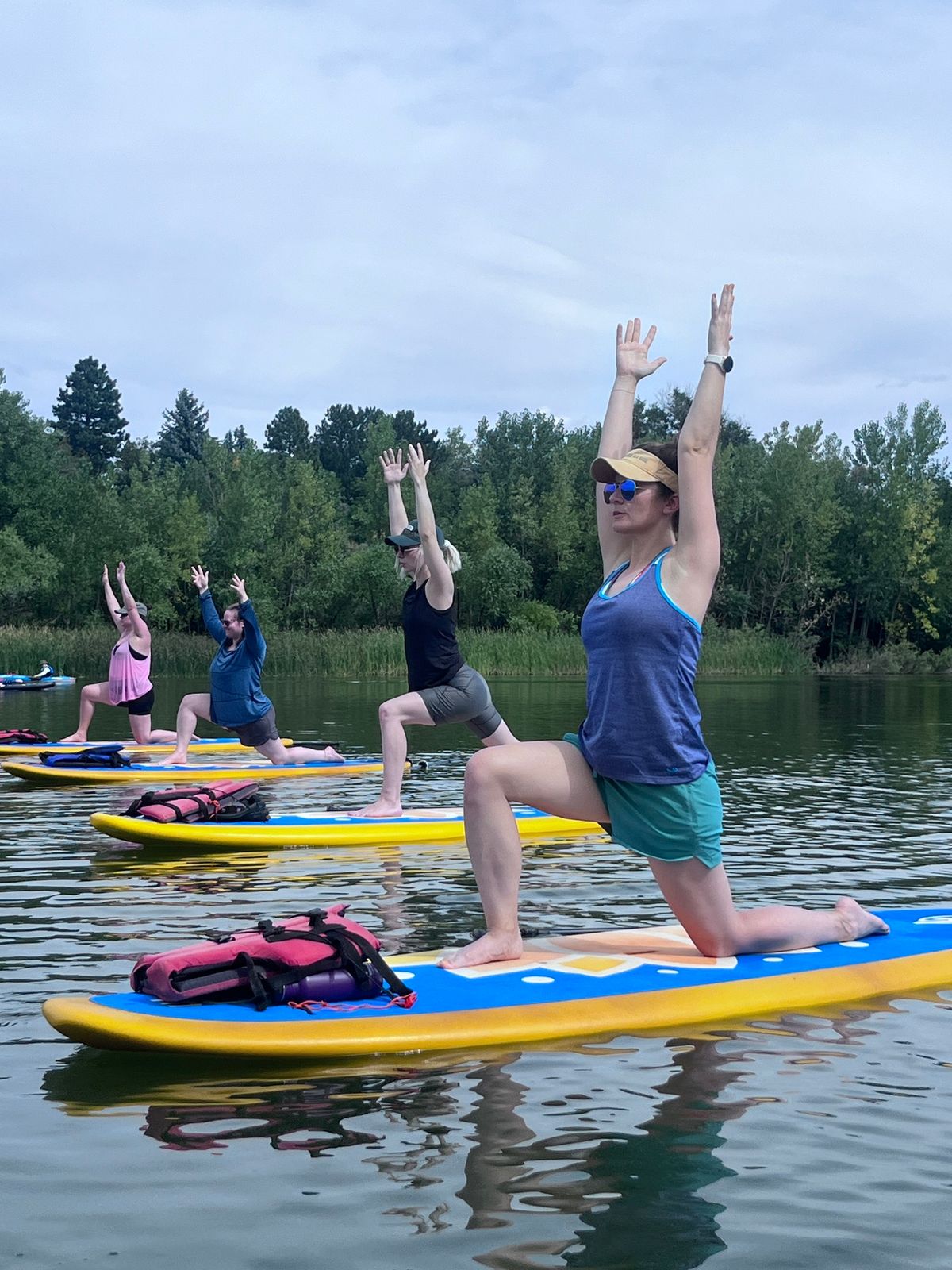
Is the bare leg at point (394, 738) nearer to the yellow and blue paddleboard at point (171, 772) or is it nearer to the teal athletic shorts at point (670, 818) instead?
the yellow and blue paddleboard at point (171, 772)

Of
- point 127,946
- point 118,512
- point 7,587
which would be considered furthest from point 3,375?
point 127,946

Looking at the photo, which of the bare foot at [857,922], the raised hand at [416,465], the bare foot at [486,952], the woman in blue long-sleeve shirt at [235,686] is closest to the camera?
the bare foot at [486,952]

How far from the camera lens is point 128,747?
1619 centimetres

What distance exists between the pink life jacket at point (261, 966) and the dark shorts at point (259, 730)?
8873 millimetres

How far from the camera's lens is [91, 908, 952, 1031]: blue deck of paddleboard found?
17.4ft

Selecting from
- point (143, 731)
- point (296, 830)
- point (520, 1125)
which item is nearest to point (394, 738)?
point (296, 830)

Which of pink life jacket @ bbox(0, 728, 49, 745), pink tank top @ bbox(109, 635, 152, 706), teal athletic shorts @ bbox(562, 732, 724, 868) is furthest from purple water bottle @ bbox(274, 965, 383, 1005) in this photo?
pink life jacket @ bbox(0, 728, 49, 745)

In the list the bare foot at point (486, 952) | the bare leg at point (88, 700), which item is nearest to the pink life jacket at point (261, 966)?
the bare foot at point (486, 952)

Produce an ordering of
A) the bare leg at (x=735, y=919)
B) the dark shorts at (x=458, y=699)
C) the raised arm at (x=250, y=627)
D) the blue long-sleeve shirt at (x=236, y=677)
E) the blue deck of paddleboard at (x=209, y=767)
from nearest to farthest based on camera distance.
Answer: the bare leg at (x=735, y=919) → the dark shorts at (x=458, y=699) → the raised arm at (x=250, y=627) → the blue long-sleeve shirt at (x=236, y=677) → the blue deck of paddleboard at (x=209, y=767)

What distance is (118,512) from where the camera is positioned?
61375 millimetres

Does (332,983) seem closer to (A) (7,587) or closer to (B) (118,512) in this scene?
A: (A) (7,587)

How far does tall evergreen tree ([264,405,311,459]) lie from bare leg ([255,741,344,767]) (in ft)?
349

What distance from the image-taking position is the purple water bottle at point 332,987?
18.0 ft

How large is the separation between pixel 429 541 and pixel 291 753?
6266 millimetres
